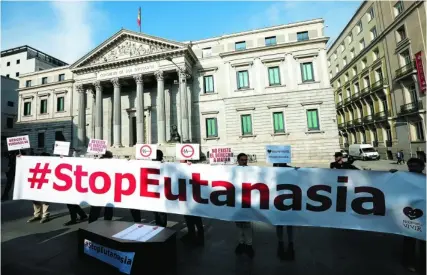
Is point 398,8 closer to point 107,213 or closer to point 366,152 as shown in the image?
point 366,152

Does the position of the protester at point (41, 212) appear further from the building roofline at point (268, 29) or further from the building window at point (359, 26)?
the building window at point (359, 26)

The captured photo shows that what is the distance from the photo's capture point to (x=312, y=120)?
26812 millimetres

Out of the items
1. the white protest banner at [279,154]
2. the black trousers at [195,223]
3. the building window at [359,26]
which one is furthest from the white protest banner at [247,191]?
the building window at [359,26]

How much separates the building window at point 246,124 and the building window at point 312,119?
6517 millimetres

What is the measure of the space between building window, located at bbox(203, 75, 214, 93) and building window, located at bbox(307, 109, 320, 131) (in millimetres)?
11973

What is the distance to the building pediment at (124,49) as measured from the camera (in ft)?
93.4

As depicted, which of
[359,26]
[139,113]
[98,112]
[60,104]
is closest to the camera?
[139,113]

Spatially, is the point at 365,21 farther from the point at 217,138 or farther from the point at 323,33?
the point at 217,138

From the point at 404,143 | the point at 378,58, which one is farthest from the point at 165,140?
the point at 378,58

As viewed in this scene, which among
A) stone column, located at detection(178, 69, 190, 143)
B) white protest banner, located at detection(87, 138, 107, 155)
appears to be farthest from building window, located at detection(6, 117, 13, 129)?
white protest banner, located at detection(87, 138, 107, 155)

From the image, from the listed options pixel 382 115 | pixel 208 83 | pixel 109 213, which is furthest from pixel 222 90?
pixel 109 213

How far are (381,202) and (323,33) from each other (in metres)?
28.0

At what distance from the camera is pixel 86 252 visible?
453cm

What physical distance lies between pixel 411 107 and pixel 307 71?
13.7 meters
